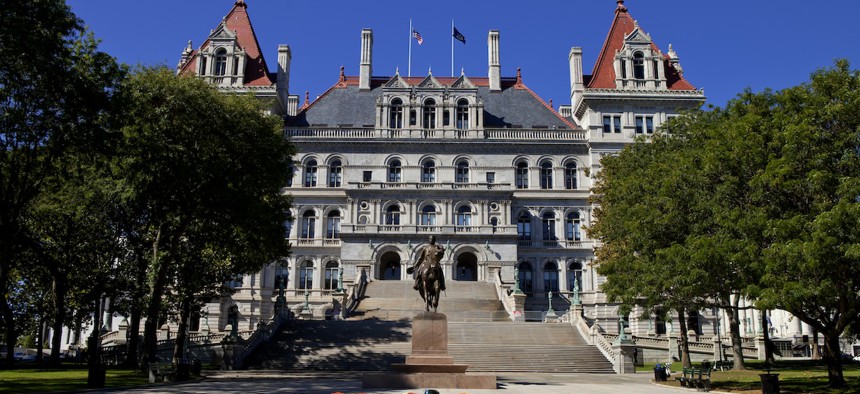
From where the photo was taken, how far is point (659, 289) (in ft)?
91.3

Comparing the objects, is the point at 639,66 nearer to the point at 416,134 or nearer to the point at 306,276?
the point at 416,134

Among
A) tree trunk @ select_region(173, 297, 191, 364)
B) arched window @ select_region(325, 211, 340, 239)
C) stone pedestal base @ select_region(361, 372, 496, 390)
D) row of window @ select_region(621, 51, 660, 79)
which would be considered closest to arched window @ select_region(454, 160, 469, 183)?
arched window @ select_region(325, 211, 340, 239)

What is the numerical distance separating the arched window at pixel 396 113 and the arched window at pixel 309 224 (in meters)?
9.85

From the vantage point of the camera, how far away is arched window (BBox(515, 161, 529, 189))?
5800 centimetres

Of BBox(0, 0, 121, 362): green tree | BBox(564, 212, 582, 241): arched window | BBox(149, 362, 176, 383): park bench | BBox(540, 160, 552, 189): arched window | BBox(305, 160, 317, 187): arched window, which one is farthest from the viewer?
BBox(540, 160, 552, 189): arched window

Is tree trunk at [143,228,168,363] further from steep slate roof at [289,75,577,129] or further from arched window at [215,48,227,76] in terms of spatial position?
arched window at [215,48,227,76]

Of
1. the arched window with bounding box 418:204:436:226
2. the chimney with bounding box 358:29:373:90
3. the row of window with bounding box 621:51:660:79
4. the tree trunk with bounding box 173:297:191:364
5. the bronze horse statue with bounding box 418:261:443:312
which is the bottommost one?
the tree trunk with bounding box 173:297:191:364

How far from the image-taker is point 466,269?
186ft

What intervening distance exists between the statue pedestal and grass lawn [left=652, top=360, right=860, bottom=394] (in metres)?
9.01

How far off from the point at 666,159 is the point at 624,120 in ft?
84.4

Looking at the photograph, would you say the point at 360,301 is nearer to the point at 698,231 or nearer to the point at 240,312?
the point at 240,312

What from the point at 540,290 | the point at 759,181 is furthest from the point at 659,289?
the point at 540,290

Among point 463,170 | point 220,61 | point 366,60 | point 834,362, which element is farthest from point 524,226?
point 834,362

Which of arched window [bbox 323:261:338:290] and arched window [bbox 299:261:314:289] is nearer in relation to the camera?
arched window [bbox 323:261:338:290]
